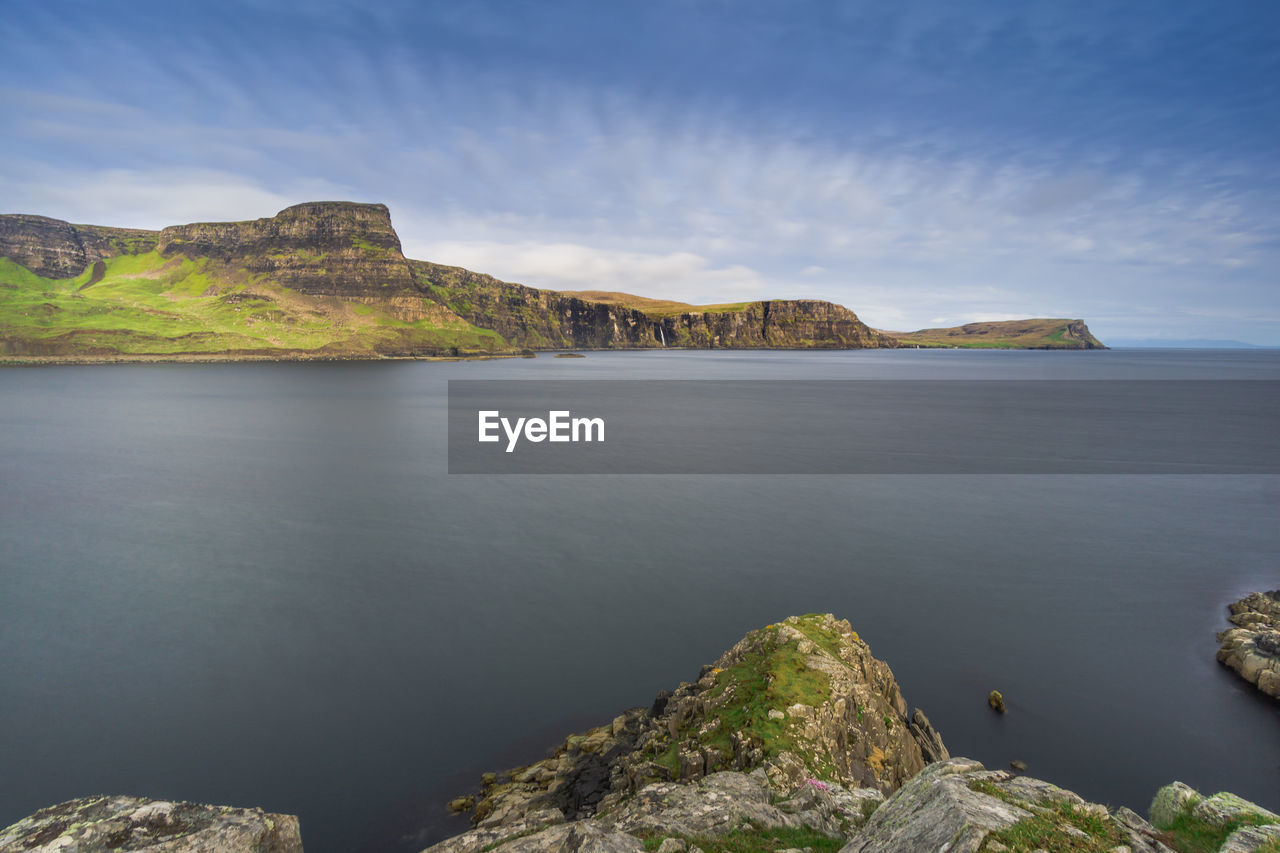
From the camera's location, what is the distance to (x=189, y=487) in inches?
1854

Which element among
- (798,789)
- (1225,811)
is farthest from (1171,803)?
(798,789)

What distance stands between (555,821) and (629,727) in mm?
5898

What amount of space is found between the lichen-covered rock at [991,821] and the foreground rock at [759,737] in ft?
13.3

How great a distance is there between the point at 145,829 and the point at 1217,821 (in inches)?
690

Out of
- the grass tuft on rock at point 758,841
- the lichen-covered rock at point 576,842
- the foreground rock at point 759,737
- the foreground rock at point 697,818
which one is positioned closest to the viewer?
the lichen-covered rock at point 576,842

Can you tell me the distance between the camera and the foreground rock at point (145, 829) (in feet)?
30.1

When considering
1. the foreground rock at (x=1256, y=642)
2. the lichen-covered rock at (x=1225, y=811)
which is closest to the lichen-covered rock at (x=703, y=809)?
the lichen-covered rock at (x=1225, y=811)

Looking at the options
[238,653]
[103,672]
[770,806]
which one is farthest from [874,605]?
[103,672]

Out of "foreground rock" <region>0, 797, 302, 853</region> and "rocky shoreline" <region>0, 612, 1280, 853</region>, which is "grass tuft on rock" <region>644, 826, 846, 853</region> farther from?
"foreground rock" <region>0, 797, 302, 853</region>

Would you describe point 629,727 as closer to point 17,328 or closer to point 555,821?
point 555,821

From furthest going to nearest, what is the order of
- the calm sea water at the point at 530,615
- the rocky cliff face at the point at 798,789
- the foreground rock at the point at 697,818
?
the calm sea water at the point at 530,615, the foreground rock at the point at 697,818, the rocky cliff face at the point at 798,789

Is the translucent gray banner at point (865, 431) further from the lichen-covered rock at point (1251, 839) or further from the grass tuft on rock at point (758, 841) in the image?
the lichen-covered rock at point (1251, 839)

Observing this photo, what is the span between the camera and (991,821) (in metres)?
7.35

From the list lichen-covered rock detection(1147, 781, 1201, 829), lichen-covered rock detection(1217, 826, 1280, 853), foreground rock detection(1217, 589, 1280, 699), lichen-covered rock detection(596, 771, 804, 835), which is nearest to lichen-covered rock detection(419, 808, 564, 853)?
lichen-covered rock detection(596, 771, 804, 835)
